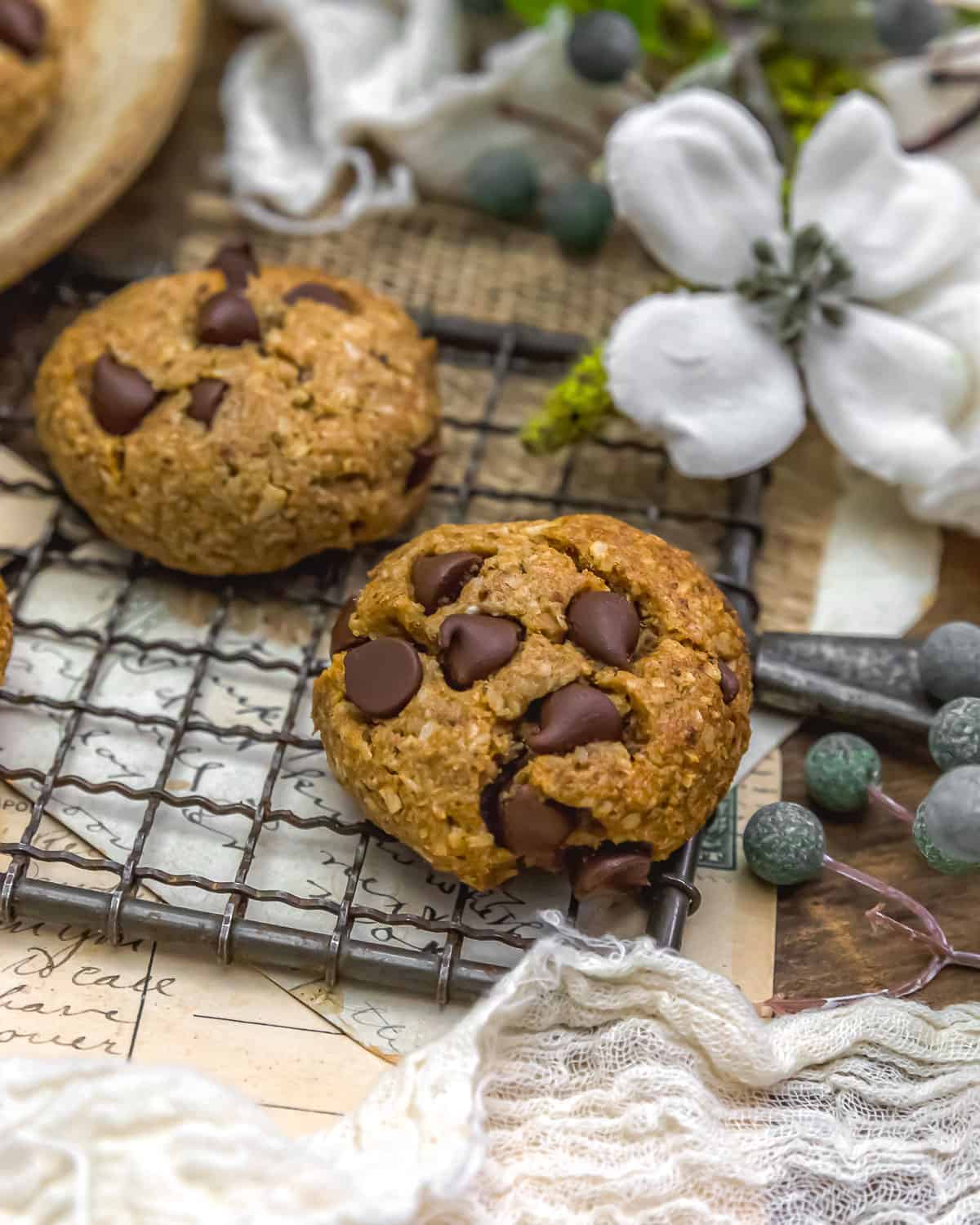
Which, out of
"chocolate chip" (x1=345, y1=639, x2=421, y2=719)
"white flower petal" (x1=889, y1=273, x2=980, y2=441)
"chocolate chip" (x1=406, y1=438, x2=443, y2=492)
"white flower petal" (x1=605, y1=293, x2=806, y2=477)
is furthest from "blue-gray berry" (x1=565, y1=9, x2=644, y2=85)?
"chocolate chip" (x1=345, y1=639, x2=421, y2=719)

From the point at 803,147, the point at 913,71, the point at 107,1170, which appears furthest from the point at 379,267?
the point at 107,1170

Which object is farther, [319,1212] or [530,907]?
[530,907]

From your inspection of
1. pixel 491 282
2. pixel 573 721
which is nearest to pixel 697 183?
pixel 491 282

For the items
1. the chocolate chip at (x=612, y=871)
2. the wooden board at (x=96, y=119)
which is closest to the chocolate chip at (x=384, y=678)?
the chocolate chip at (x=612, y=871)

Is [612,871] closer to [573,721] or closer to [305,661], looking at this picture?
[573,721]

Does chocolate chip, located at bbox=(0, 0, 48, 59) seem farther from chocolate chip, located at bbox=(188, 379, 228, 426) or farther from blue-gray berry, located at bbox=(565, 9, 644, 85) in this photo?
blue-gray berry, located at bbox=(565, 9, 644, 85)

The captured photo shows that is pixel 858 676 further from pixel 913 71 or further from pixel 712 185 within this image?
pixel 913 71
